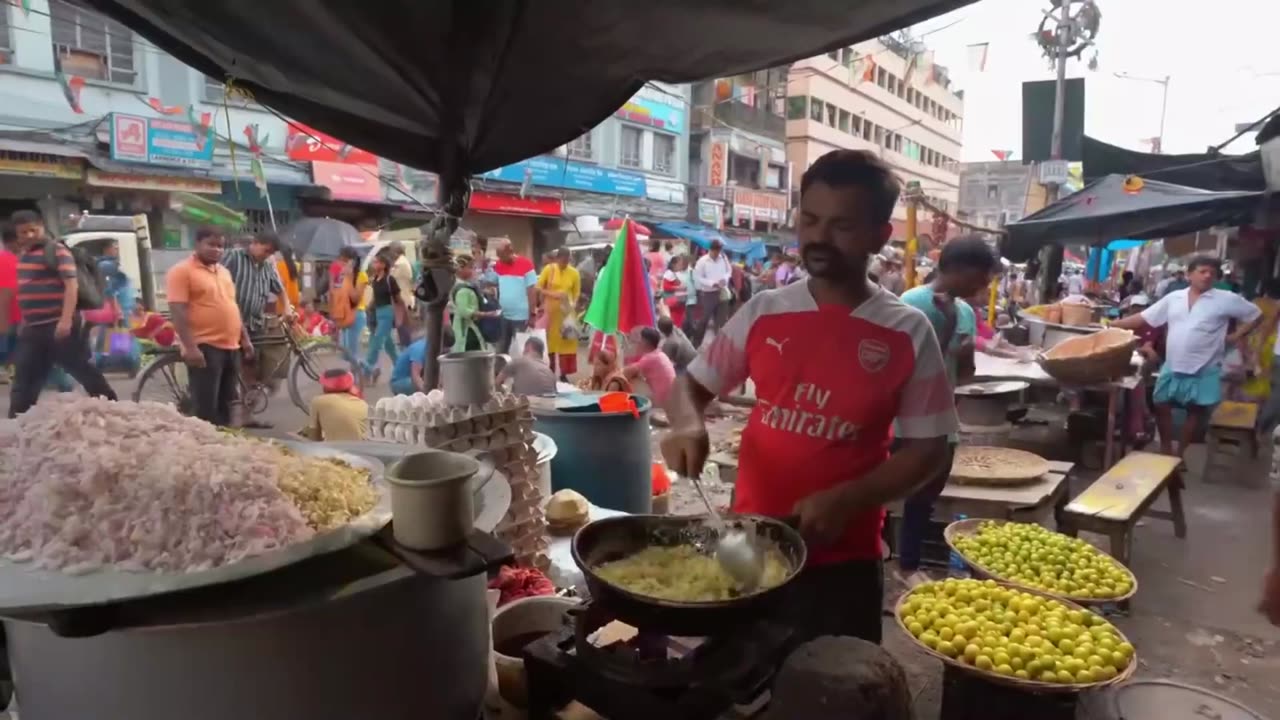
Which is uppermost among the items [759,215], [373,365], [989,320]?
[759,215]

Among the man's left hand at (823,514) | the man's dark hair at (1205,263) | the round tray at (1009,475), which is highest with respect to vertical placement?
the man's dark hair at (1205,263)

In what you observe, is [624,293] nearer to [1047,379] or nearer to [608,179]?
[1047,379]

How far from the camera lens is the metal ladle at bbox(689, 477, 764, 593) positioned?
1.67m

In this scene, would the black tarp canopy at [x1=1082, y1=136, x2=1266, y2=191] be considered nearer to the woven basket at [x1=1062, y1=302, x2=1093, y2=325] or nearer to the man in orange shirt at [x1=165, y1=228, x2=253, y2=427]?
the woven basket at [x1=1062, y1=302, x2=1093, y2=325]

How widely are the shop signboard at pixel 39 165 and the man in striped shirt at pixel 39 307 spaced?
269 inches

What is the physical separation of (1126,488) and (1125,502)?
33 centimetres

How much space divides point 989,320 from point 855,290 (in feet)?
37.6

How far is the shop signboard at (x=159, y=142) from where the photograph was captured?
12.7 m

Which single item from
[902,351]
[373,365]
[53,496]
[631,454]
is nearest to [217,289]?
[373,365]

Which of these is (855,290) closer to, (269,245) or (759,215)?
(269,245)

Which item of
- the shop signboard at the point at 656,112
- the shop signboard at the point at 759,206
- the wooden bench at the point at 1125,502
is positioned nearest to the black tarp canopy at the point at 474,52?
the wooden bench at the point at 1125,502

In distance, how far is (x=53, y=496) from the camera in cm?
140

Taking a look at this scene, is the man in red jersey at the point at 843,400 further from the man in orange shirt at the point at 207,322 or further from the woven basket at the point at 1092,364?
the man in orange shirt at the point at 207,322

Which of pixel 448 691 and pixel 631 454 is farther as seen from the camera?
pixel 631 454
